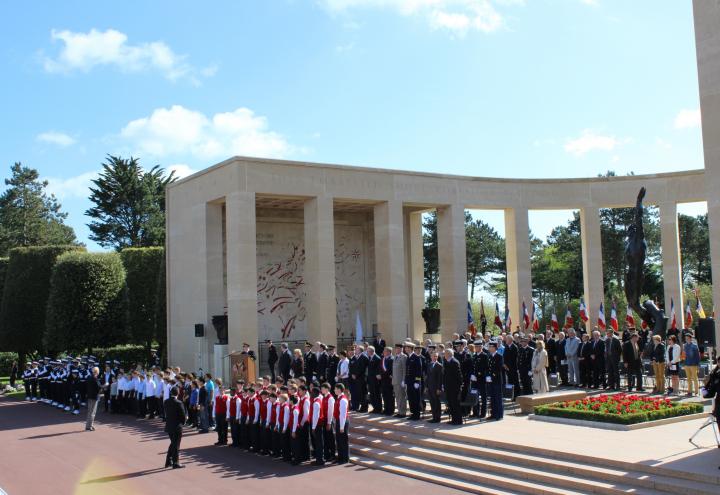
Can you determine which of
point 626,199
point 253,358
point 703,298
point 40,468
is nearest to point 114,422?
point 253,358

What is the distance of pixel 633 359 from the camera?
19328 millimetres

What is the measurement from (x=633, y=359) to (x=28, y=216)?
201 ft

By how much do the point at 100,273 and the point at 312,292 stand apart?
13524 mm

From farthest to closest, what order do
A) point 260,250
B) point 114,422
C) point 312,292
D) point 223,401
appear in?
1. point 260,250
2. point 312,292
3. point 114,422
4. point 223,401

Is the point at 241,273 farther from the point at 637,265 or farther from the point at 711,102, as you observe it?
the point at 711,102

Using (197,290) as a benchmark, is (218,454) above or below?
below

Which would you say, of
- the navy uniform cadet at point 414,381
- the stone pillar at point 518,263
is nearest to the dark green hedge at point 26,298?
the stone pillar at point 518,263

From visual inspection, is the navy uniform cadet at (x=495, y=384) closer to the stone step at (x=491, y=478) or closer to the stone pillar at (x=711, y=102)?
the stone step at (x=491, y=478)

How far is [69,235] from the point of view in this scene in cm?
7100

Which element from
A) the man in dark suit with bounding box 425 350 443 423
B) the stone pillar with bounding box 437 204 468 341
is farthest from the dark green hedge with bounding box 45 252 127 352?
the man in dark suit with bounding box 425 350 443 423

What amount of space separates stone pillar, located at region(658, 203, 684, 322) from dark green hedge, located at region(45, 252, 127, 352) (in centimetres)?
A: 2655

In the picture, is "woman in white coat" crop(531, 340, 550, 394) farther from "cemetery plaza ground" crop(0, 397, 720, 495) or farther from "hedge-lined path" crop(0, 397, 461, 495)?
"hedge-lined path" crop(0, 397, 461, 495)

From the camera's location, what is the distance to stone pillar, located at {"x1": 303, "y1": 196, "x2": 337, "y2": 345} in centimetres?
2744

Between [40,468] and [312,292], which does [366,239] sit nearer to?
[312,292]
